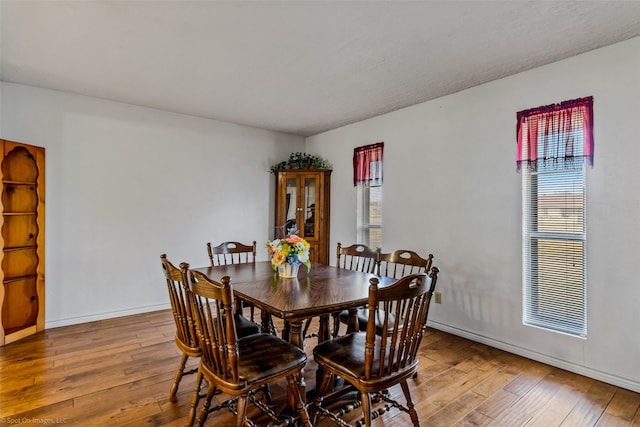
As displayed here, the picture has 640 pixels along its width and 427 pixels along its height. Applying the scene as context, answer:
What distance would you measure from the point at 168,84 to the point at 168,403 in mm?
2857

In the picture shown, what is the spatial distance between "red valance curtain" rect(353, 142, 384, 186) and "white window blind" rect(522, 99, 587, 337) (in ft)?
5.66

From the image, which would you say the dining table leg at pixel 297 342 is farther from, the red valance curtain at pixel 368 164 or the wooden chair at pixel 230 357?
the red valance curtain at pixel 368 164

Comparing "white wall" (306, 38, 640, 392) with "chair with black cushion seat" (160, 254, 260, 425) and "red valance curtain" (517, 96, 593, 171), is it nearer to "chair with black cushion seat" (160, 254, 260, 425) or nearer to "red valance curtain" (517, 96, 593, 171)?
Answer: "red valance curtain" (517, 96, 593, 171)

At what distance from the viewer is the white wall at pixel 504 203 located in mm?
2455

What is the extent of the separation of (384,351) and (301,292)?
66cm

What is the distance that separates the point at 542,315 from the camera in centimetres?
292

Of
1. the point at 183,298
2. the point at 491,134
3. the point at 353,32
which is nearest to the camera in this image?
the point at 183,298

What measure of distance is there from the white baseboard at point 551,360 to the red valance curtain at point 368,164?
1.97 metres

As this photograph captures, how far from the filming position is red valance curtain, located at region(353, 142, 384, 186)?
4340 mm

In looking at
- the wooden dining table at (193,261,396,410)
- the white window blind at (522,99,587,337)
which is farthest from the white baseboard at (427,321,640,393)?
the wooden dining table at (193,261,396,410)

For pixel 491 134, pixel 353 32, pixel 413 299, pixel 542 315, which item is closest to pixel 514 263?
pixel 542 315

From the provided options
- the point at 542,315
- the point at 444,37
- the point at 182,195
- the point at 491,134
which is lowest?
the point at 542,315

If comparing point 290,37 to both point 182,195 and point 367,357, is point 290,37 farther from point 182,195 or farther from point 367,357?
point 182,195

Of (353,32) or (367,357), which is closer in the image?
(367,357)
